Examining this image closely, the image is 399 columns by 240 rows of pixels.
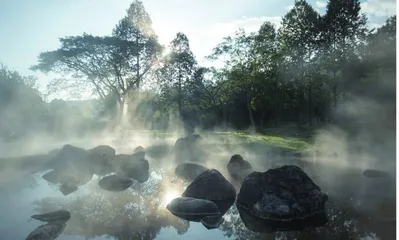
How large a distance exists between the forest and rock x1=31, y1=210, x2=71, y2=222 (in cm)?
2624

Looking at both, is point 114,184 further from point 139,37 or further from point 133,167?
point 139,37

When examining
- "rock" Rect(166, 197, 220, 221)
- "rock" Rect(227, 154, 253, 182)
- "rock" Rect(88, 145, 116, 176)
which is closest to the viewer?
"rock" Rect(166, 197, 220, 221)

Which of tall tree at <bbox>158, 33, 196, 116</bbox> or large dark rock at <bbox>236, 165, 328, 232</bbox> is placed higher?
tall tree at <bbox>158, 33, 196, 116</bbox>

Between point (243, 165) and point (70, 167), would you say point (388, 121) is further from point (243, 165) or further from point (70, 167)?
point (70, 167)

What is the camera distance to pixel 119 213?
890cm

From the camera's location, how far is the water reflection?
24.1ft

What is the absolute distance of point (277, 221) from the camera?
8.12 metres

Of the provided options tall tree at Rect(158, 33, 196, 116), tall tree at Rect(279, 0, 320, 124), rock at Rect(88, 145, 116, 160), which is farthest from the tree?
rock at Rect(88, 145, 116, 160)

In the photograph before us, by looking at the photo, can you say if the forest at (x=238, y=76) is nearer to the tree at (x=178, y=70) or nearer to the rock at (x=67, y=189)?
the tree at (x=178, y=70)

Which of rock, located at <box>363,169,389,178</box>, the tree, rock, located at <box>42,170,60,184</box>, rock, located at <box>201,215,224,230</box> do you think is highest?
the tree

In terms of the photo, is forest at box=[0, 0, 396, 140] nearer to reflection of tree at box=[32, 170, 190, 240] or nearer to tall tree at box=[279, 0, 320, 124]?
tall tree at box=[279, 0, 320, 124]

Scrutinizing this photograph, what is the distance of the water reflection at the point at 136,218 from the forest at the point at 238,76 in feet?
73.1

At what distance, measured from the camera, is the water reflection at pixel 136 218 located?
7340 millimetres

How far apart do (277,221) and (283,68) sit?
36664 millimetres
